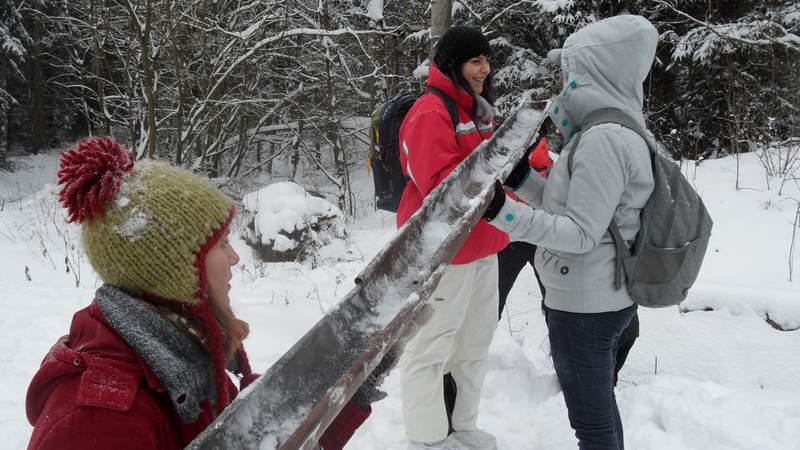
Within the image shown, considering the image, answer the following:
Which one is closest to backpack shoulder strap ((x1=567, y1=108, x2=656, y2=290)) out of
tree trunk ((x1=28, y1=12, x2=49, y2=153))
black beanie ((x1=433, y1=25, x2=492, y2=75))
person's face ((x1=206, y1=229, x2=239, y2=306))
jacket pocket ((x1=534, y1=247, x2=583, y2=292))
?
jacket pocket ((x1=534, y1=247, x2=583, y2=292))

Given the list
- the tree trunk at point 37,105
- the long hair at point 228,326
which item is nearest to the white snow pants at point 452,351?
the long hair at point 228,326

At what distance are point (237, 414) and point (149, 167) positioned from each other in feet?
1.85

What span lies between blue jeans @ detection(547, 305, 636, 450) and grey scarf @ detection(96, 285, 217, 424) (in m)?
1.29

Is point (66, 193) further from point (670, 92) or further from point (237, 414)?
point (670, 92)

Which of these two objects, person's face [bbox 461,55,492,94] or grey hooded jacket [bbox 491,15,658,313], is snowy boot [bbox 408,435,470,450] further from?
person's face [bbox 461,55,492,94]

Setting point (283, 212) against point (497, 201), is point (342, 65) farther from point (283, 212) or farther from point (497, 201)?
point (497, 201)

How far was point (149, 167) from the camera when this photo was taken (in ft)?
3.67

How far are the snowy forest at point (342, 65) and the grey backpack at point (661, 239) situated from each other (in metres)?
6.00

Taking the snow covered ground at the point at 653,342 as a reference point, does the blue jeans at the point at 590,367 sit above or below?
above

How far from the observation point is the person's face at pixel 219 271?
113 centimetres

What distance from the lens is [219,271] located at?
3.76 ft

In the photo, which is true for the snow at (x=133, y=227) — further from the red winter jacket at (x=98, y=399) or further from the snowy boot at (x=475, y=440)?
the snowy boot at (x=475, y=440)

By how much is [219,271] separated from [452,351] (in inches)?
64.3

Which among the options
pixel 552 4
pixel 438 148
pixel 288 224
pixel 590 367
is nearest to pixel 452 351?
pixel 590 367
